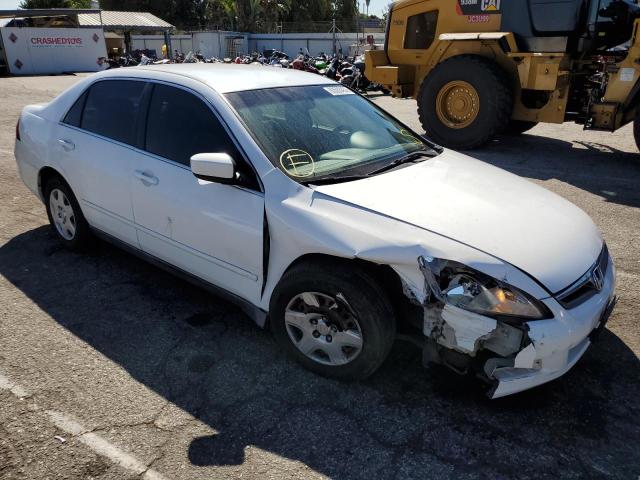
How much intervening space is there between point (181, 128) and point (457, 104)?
21.0 feet

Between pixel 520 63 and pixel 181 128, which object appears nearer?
pixel 181 128

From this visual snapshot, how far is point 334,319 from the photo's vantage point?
266cm

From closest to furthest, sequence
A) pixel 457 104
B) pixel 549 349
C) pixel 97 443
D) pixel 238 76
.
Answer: pixel 549 349 → pixel 97 443 → pixel 238 76 → pixel 457 104

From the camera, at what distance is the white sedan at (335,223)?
2.33 meters

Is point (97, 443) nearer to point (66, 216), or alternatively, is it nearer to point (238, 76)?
point (238, 76)

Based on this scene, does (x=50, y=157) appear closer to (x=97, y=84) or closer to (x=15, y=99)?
(x=97, y=84)

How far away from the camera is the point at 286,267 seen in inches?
109

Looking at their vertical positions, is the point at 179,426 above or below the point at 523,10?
below

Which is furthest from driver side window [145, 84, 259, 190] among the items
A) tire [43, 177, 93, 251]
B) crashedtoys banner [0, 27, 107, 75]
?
crashedtoys banner [0, 27, 107, 75]

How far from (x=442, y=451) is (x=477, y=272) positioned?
830mm

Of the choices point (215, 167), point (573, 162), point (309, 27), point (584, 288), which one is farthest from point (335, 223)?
point (309, 27)

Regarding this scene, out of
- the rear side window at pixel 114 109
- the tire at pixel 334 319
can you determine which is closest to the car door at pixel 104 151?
the rear side window at pixel 114 109

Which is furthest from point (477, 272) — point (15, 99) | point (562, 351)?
point (15, 99)

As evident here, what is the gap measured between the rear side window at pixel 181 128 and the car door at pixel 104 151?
0.63ft
